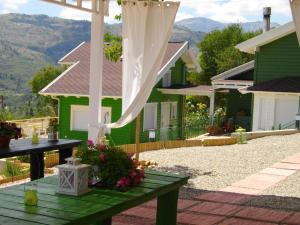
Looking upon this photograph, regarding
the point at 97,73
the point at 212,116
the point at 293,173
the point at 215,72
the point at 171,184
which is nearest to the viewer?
the point at 171,184

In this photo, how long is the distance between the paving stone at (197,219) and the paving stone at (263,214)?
30 centimetres

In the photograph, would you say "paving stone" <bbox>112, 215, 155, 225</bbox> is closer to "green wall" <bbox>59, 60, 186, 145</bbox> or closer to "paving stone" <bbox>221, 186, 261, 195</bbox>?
"paving stone" <bbox>221, 186, 261, 195</bbox>

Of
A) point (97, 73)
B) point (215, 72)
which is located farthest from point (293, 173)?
point (215, 72)

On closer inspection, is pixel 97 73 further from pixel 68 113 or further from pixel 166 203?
pixel 68 113

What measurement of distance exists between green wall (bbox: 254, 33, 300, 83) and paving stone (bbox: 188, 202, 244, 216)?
13.5 meters

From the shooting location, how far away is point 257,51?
1944 centimetres

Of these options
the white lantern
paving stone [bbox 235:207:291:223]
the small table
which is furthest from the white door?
the white lantern

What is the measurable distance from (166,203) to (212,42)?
32791 mm

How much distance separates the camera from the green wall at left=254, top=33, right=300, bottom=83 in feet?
61.8

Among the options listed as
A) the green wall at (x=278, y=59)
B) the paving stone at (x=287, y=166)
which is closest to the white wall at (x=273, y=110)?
the green wall at (x=278, y=59)

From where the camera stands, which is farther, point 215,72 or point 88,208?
point 215,72

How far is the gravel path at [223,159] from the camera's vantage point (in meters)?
8.51

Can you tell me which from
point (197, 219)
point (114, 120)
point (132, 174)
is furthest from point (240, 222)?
point (114, 120)

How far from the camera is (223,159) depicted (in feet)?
35.0
